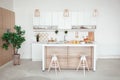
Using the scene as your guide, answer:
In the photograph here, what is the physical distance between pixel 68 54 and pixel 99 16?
140 inches

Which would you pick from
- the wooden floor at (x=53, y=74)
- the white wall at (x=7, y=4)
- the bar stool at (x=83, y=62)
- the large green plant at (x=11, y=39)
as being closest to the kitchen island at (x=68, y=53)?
the bar stool at (x=83, y=62)

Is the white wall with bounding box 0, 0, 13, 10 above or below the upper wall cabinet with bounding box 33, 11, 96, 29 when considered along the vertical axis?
above

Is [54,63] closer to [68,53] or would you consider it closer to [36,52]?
[68,53]

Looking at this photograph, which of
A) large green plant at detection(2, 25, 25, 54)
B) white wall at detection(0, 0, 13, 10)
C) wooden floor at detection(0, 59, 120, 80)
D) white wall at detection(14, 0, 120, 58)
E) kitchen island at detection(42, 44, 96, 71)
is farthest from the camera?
white wall at detection(14, 0, 120, 58)

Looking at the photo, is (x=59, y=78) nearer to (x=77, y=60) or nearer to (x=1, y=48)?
(x=77, y=60)

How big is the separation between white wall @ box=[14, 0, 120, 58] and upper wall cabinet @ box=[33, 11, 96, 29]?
511 mm

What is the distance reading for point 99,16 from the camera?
9211 mm

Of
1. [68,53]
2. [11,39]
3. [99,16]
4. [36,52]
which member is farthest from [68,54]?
[99,16]

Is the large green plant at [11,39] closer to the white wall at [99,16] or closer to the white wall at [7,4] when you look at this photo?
the white wall at [7,4]

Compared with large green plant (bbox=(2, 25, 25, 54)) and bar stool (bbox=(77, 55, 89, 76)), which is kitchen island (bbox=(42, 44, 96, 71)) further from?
large green plant (bbox=(2, 25, 25, 54))

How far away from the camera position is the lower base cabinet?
21.6ft

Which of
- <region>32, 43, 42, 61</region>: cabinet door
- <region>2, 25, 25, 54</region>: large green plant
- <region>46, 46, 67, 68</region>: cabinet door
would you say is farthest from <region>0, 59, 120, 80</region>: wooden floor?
<region>32, 43, 42, 61</region>: cabinet door

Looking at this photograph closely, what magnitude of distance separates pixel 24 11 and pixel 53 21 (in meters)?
1.63

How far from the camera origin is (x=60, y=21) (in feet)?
28.8
